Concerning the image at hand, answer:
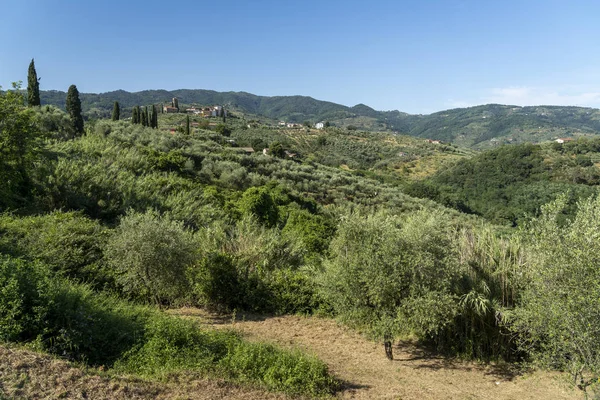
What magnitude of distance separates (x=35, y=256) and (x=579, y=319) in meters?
11.8

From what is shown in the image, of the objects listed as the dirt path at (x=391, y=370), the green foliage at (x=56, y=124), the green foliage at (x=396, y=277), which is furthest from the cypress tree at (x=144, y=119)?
the green foliage at (x=396, y=277)

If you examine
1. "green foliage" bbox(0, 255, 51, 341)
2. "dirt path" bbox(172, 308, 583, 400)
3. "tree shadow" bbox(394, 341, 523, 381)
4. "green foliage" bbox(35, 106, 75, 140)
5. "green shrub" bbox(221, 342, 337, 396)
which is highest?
"green foliage" bbox(35, 106, 75, 140)

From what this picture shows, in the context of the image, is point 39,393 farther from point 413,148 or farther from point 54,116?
point 413,148

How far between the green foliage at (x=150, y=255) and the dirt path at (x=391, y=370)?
137cm

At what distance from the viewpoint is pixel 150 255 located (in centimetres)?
888

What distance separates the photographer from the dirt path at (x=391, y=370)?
6.91 meters

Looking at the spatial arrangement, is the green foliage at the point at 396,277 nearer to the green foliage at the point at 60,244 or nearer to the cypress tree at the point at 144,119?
the green foliage at the point at 60,244

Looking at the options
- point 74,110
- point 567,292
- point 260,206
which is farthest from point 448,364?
point 74,110

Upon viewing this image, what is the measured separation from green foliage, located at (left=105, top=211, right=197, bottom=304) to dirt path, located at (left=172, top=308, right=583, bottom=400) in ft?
4.48

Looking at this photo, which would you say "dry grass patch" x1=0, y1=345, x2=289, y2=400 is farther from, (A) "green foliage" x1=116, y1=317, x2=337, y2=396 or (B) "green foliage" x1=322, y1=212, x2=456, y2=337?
(B) "green foliage" x1=322, y1=212, x2=456, y2=337

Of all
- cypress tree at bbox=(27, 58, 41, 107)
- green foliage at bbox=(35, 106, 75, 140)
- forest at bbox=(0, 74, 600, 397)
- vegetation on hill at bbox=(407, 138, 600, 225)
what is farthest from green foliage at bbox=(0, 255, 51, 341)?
vegetation on hill at bbox=(407, 138, 600, 225)

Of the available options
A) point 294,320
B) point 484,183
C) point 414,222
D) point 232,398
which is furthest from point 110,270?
point 484,183

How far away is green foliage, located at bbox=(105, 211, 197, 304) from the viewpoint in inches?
349

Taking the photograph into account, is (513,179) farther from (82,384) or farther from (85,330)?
(82,384)
